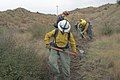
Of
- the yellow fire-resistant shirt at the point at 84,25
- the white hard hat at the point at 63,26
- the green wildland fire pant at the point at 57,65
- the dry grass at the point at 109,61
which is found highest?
the white hard hat at the point at 63,26

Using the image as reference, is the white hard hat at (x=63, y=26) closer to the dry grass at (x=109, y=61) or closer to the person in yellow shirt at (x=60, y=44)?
the person in yellow shirt at (x=60, y=44)

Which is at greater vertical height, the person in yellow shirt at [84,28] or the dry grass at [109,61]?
the person in yellow shirt at [84,28]

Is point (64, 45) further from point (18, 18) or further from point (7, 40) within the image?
point (18, 18)

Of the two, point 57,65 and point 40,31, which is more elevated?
point 40,31

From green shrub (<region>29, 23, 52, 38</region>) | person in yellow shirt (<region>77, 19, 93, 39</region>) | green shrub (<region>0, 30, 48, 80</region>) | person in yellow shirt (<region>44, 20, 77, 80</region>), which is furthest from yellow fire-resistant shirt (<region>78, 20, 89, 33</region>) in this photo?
person in yellow shirt (<region>44, 20, 77, 80</region>)

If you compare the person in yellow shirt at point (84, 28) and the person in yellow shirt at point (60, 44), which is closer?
the person in yellow shirt at point (60, 44)

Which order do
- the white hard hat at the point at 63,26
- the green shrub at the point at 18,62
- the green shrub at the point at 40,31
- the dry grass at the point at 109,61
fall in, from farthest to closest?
Result: the green shrub at the point at 40,31
the dry grass at the point at 109,61
the white hard hat at the point at 63,26
the green shrub at the point at 18,62

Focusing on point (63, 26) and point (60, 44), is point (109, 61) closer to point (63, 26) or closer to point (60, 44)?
point (60, 44)

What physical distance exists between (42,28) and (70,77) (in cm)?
1008

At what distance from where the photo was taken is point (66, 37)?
10.0 m

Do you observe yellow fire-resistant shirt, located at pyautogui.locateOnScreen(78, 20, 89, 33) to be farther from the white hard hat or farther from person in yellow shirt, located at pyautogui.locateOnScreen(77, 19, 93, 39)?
the white hard hat

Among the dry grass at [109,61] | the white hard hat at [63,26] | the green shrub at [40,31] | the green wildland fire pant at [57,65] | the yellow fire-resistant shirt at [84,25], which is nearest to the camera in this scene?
the green wildland fire pant at [57,65]

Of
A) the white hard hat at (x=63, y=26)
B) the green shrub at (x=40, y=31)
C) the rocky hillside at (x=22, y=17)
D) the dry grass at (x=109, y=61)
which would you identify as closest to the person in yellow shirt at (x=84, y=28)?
the green shrub at (x=40, y=31)

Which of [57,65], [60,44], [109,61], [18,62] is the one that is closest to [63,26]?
[60,44]
